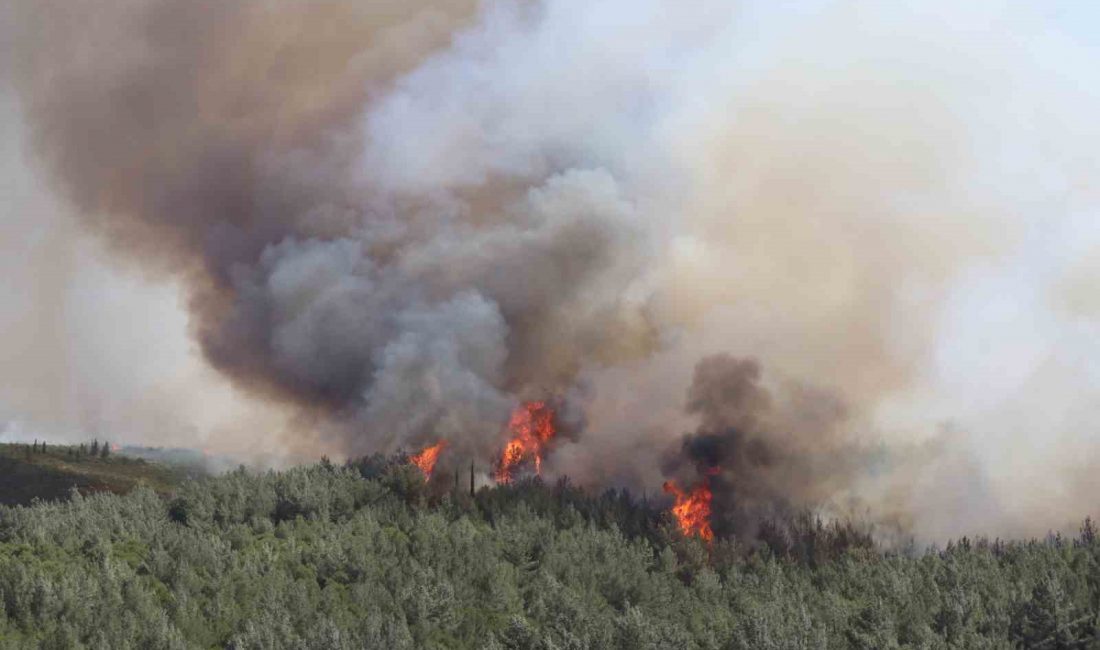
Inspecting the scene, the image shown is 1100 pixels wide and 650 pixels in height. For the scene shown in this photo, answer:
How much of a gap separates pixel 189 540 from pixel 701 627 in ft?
175

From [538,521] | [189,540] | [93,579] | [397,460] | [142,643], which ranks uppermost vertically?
[397,460]

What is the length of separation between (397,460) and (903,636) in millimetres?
73562

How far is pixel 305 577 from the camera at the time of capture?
11694 centimetres

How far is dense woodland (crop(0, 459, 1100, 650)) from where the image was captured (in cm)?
10106

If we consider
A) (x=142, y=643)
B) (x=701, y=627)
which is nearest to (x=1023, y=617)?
(x=701, y=627)

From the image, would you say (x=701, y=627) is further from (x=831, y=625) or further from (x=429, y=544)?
(x=429, y=544)

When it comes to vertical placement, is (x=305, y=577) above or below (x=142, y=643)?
above

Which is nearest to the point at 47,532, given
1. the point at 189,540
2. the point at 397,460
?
the point at 189,540

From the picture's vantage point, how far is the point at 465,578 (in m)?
119

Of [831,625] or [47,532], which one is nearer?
[831,625]

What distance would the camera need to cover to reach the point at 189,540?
123 meters

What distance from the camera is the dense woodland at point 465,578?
101 metres

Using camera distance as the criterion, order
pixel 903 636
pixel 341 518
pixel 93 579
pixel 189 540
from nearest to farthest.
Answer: pixel 93 579, pixel 903 636, pixel 189 540, pixel 341 518

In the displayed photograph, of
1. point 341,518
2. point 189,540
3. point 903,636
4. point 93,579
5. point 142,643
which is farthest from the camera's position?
point 341,518
